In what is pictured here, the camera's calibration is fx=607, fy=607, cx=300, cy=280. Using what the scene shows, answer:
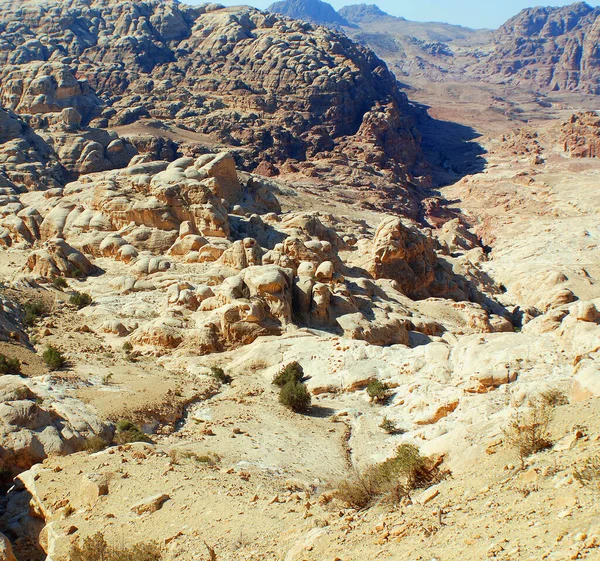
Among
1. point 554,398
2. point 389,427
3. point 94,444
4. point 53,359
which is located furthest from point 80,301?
point 554,398

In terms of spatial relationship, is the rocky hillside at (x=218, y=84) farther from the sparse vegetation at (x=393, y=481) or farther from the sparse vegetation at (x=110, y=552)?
the sparse vegetation at (x=110, y=552)

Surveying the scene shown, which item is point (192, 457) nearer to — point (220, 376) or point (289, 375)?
point (289, 375)

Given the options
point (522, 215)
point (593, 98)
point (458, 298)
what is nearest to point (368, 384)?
point (458, 298)

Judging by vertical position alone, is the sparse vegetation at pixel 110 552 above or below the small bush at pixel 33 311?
above

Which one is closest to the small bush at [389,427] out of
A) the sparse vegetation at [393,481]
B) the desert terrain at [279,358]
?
the desert terrain at [279,358]

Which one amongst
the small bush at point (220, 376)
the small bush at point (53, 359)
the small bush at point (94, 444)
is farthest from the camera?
the small bush at point (220, 376)

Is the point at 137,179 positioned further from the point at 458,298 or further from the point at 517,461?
the point at 517,461
